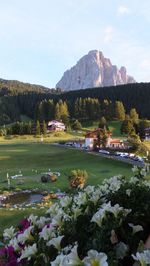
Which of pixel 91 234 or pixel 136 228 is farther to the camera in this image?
pixel 91 234

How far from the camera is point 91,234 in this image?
6137 mm

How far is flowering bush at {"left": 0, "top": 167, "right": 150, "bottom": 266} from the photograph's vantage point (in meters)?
5.25

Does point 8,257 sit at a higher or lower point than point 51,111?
lower

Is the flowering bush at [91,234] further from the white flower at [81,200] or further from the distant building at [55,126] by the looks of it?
the distant building at [55,126]

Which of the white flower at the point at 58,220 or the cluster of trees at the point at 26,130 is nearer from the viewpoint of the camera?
the white flower at the point at 58,220

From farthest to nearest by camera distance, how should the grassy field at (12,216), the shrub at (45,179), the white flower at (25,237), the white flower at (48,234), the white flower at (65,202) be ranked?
the shrub at (45,179) → the grassy field at (12,216) → the white flower at (65,202) → the white flower at (25,237) → the white flower at (48,234)

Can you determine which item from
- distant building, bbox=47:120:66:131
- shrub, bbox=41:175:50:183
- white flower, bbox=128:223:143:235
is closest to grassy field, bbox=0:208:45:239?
white flower, bbox=128:223:143:235

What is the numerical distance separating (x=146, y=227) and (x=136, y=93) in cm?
19077

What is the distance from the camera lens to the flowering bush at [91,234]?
5.25 metres

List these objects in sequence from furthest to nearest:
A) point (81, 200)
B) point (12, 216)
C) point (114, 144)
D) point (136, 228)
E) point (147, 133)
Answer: point (147, 133)
point (114, 144)
point (12, 216)
point (81, 200)
point (136, 228)

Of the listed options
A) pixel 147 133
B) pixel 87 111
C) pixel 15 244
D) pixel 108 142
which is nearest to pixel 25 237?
pixel 15 244

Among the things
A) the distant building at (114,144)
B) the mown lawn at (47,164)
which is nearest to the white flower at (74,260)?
the mown lawn at (47,164)

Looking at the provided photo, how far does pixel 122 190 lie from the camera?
7277mm

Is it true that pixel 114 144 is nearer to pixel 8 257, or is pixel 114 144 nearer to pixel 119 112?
pixel 119 112
